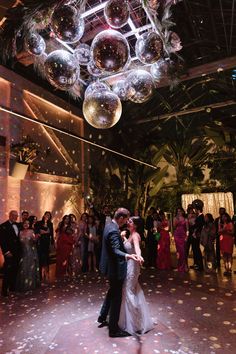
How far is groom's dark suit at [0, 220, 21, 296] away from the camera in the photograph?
530cm

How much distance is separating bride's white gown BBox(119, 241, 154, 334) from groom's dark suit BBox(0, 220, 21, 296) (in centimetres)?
265

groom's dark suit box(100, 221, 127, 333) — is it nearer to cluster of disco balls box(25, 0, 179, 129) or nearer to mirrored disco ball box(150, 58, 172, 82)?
cluster of disco balls box(25, 0, 179, 129)

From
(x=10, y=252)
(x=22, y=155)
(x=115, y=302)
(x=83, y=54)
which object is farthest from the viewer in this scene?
(x=22, y=155)

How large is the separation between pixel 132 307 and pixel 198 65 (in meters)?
6.28

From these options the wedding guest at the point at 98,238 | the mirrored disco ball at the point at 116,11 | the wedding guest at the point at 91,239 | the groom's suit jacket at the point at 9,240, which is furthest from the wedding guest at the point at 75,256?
the mirrored disco ball at the point at 116,11

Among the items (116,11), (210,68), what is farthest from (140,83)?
(210,68)

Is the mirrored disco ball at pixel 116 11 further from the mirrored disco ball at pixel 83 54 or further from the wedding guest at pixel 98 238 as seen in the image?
the wedding guest at pixel 98 238

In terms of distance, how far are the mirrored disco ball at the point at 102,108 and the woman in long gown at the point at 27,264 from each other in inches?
117

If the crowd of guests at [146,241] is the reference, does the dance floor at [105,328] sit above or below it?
below

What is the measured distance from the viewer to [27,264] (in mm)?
5512

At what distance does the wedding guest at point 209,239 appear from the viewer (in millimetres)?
6734

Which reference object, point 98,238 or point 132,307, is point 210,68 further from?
point 132,307

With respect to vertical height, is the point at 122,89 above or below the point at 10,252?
above

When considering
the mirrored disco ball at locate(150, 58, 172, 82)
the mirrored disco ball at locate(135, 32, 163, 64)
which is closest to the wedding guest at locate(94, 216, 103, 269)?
the mirrored disco ball at locate(150, 58, 172, 82)
